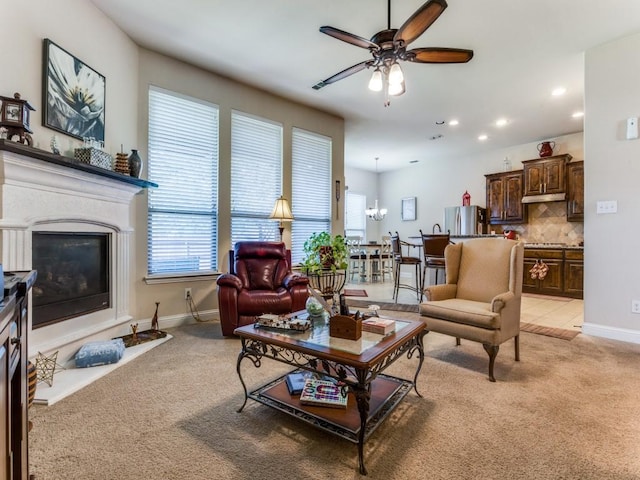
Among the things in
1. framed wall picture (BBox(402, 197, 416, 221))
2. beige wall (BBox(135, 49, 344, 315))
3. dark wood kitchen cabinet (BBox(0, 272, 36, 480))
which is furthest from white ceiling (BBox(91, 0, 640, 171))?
framed wall picture (BBox(402, 197, 416, 221))

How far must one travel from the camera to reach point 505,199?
669cm

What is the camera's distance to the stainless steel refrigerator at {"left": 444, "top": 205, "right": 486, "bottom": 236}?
700 cm

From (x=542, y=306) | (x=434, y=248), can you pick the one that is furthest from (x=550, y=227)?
(x=434, y=248)

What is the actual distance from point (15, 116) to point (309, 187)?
3580 millimetres

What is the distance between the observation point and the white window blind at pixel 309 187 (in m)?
5.01

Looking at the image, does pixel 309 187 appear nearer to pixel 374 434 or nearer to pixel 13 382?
pixel 374 434

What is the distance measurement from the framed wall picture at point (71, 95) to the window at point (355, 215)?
21.0 ft

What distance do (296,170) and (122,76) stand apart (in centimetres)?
244

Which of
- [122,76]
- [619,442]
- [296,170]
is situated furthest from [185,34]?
[619,442]

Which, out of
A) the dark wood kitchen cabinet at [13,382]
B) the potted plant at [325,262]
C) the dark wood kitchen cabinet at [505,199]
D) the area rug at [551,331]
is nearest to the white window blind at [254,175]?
the potted plant at [325,262]

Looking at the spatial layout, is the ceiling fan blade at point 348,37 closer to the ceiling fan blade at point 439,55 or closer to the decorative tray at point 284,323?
the ceiling fan blade at point 439,55

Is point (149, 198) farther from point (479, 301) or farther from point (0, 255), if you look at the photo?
point (479, 301)

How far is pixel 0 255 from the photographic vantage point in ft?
6.79

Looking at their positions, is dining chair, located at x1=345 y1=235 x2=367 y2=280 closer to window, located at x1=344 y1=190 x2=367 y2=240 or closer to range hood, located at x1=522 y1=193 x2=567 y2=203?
window, located at x1=344 y1=190 x2=367 y2=240
